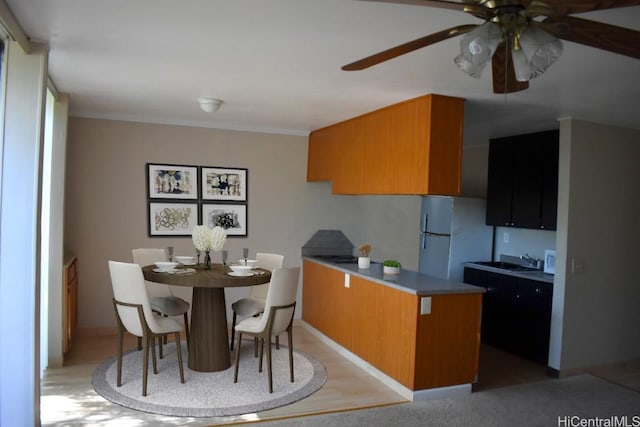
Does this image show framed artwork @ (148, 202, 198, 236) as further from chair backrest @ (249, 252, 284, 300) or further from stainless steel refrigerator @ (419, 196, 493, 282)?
stainless steel refrigerator @ (419, 196, 493, 282)

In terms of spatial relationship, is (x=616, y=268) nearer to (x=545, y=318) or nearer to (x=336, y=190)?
(x=545, y=318)

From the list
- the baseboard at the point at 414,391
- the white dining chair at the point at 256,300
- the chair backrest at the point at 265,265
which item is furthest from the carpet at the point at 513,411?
the chair backrest at the point at 265,265

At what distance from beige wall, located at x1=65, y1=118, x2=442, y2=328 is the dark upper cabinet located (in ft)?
3.76

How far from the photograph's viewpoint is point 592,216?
4480mm

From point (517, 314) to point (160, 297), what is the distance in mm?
3495

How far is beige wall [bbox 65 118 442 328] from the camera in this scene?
203 inches

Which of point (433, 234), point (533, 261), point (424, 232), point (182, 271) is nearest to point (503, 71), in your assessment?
point (182, 271)

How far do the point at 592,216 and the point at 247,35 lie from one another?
3.59 meters

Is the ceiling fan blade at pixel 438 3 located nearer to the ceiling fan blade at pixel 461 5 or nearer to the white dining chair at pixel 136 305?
the ceiling fan blade at pixel 461 5

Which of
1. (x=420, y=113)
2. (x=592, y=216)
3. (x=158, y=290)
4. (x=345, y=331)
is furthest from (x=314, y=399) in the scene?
(x=592, y=216)

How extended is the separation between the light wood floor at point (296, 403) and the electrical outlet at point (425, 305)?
27.3 inches

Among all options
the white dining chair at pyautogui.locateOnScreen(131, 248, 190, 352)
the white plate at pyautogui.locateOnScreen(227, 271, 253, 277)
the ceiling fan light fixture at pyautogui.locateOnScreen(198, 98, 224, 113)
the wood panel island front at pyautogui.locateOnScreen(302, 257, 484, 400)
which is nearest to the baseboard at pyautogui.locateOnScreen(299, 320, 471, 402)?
the wood panel island front at pyautogui.locateOnScreen(302, 257, 484, 400)

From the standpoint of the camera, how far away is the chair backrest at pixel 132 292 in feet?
11.6

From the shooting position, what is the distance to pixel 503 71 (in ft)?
6.35
